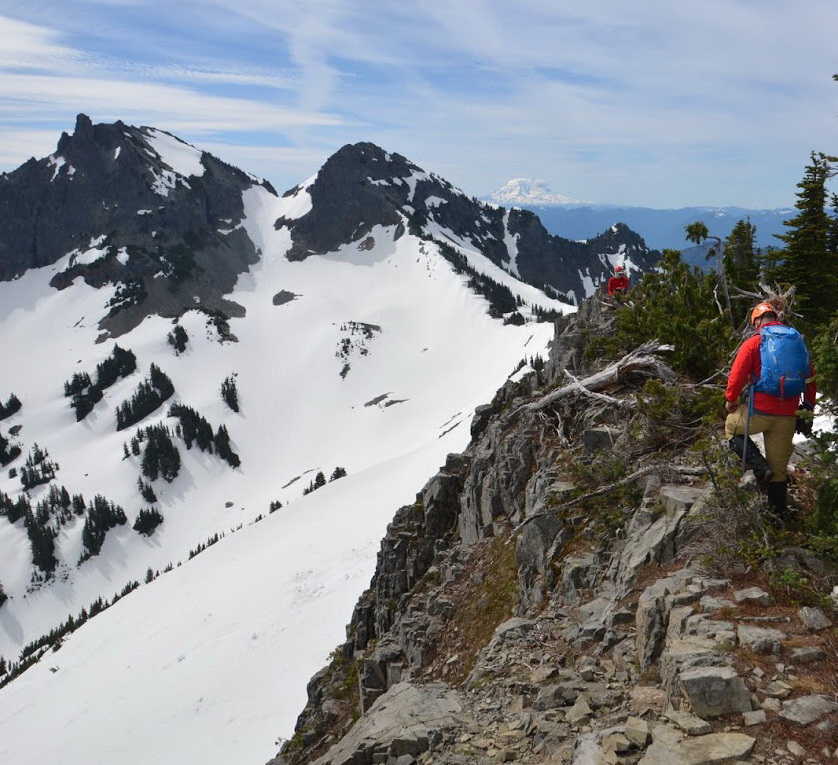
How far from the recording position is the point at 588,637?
7836mm

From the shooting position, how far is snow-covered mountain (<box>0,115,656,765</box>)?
33188mm

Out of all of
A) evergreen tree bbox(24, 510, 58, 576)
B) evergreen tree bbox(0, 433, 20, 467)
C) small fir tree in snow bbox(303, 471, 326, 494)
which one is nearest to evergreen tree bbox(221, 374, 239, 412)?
small fir tree in snow bbox(303, 471, 326, 494)

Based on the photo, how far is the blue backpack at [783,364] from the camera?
7.21 meters

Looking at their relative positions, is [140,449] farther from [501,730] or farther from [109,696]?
[501,730]

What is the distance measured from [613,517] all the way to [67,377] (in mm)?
188570

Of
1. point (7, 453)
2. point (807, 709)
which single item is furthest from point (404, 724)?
point (7, 453)

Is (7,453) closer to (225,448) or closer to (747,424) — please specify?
(225,448)

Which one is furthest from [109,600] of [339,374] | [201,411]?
[339,374]

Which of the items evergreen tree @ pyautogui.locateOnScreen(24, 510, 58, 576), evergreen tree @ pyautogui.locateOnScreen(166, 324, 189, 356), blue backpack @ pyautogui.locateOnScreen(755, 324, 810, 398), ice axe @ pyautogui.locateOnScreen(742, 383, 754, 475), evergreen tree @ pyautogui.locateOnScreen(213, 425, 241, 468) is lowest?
evergreen tree @ pyautogui.locateOnScreen(24, 510, 58, 576)

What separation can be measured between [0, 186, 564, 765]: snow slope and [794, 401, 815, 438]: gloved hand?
25.0 meters

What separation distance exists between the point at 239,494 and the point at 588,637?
126 m

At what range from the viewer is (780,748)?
495 cm

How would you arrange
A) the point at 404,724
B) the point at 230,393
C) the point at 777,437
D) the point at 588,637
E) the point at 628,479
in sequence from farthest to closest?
the point at 230,393
the point at 628,479
the point at 404,724
the point at 588,637
the point at 777,437

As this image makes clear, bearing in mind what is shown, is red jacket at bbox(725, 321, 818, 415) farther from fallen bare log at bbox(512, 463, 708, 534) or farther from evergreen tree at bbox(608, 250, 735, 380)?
evergreen tree at bbox(608, 250, 735, 380)
